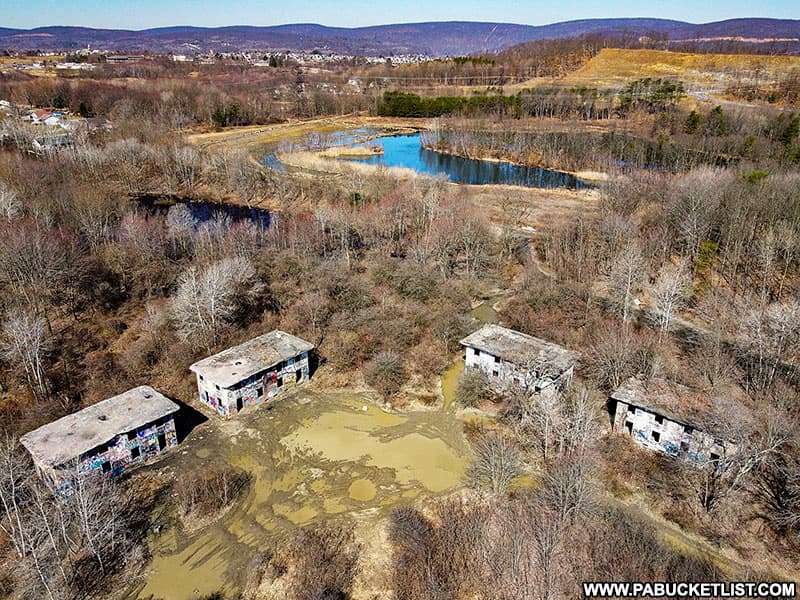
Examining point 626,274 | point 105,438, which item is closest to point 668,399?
point 626,274

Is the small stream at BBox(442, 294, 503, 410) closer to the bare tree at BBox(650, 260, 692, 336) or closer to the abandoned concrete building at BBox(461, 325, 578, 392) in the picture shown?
the abandoned concrete building at BBox(461, 325, 578, 392)

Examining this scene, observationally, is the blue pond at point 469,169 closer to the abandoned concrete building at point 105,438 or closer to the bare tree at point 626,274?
the bare tree at point 626,274

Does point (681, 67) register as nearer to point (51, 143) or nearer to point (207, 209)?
point (207, 209)

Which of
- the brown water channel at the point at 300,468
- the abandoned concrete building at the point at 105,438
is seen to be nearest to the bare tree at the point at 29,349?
the abandoned concrete building at the point at 105,438

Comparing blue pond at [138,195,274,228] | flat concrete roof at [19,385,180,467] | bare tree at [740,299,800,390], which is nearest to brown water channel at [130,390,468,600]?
flat concrete roof at [19,385,180,467]

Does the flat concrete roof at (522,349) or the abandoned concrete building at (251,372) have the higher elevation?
the flat concrete roof at (522,349)

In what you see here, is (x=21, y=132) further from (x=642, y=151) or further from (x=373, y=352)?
(x=642, y=151)

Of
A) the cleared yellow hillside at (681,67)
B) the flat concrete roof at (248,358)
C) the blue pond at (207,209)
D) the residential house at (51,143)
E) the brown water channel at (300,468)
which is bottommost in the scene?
the brown water channel at (300,468)

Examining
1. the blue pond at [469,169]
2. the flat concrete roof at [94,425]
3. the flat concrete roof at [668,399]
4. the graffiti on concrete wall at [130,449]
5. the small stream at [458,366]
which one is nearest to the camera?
the flat concrete roof at [94,425]
